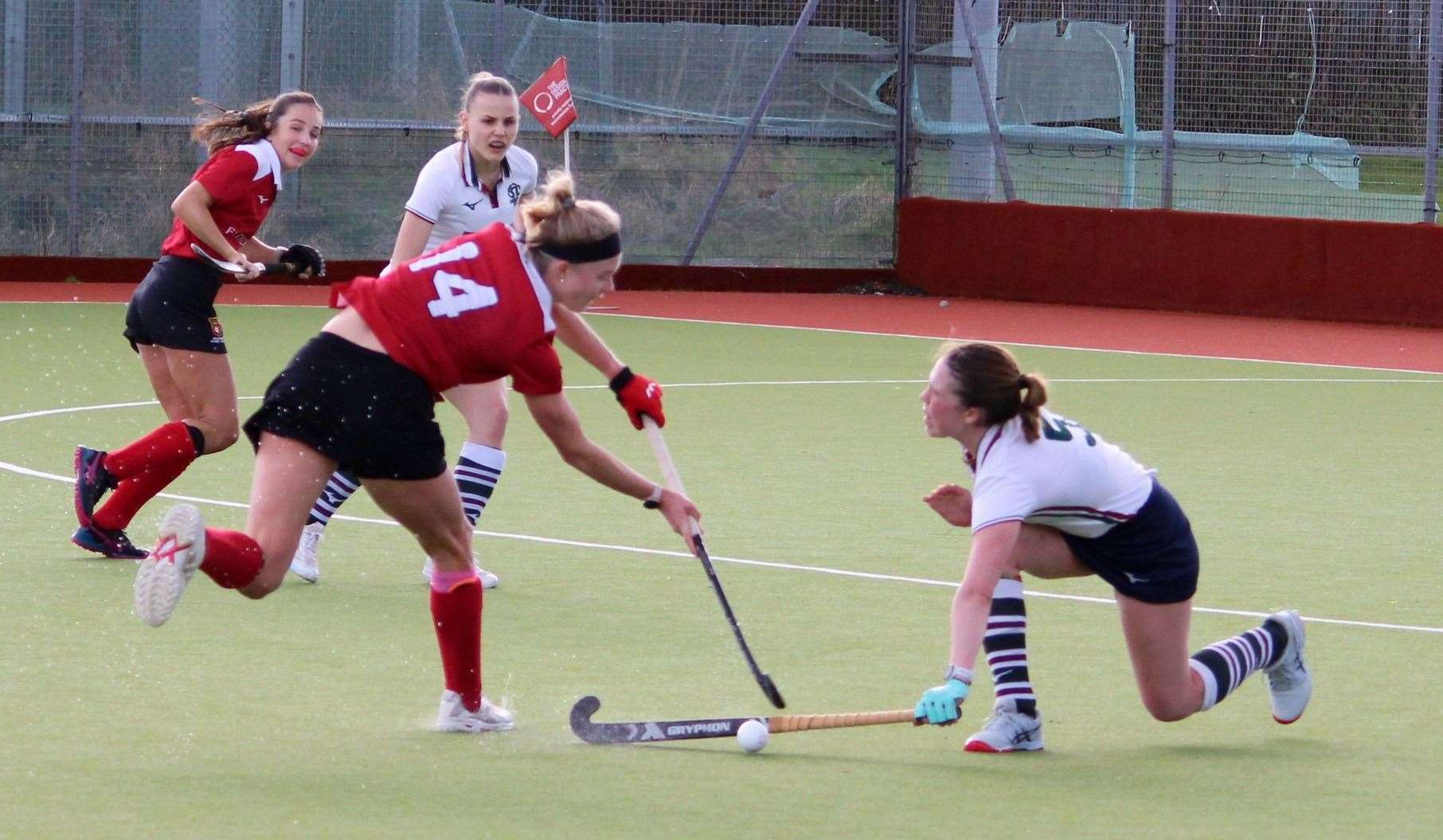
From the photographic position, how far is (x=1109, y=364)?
1516 cm

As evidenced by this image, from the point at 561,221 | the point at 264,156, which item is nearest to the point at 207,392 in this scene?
the point at 264,156

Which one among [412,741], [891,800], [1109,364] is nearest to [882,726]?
[891,800]

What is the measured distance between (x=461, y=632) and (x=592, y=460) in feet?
1.88

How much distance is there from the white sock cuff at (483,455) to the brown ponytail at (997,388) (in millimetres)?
2444

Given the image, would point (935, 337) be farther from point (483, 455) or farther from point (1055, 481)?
point (1055, 481)

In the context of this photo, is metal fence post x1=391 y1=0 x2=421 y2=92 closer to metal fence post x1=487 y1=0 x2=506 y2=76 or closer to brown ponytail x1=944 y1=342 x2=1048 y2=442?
metal fence post x1=487 y1=0 x2=506 y2=76

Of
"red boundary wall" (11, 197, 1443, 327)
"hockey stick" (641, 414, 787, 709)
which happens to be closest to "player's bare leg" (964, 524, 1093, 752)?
"hockey stick" (641, 414, 787, 709)

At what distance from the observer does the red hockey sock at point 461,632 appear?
5238mm

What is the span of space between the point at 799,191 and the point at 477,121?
1447 centimetres

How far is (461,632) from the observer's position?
17.3ft

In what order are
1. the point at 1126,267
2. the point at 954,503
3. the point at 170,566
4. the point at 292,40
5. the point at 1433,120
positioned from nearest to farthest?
the point at 170,566 → the point at 954,503 → the point at 1433,120 → the point at 1126,267 → the point at 292,40

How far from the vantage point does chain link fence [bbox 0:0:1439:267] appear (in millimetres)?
20016

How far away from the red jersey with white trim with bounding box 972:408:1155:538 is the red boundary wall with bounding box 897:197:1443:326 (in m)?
13.7

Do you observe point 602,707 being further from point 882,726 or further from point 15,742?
point 15,742
